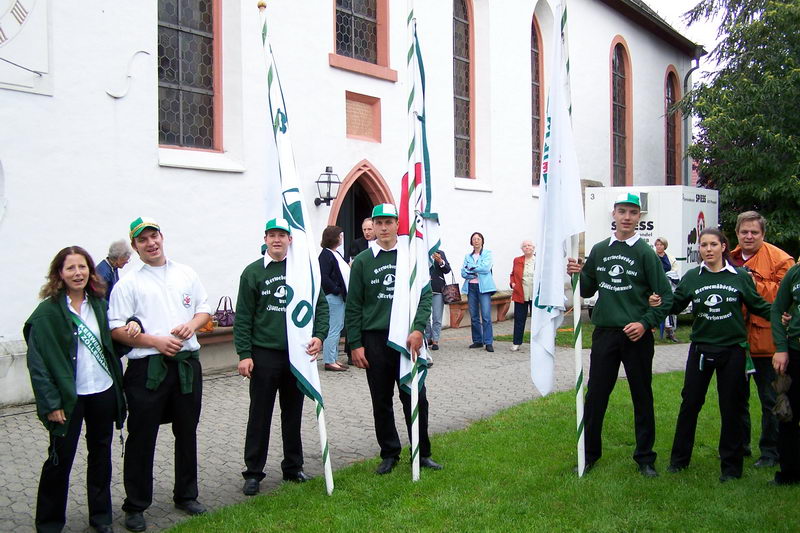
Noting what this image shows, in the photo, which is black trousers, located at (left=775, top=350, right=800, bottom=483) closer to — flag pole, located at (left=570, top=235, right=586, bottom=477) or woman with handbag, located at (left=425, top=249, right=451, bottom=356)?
flag pole, located at (left=570, top=235, right=586, bottom=477)

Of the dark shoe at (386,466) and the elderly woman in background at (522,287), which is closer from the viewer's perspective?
the dark shoe at (386,466)

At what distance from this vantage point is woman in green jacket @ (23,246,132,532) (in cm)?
477

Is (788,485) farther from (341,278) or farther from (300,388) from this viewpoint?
(341,278)

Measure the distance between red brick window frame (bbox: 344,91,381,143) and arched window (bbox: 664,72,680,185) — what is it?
50.9 feet

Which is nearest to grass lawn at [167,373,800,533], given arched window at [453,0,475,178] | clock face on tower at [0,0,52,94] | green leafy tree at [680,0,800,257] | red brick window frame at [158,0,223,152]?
clock face on tower at [0,0,52,94]

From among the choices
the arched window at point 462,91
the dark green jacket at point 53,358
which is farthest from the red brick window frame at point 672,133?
the dark green jacket at point 53,358

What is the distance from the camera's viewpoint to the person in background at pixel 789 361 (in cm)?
558

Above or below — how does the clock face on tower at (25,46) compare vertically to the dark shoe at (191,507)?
above

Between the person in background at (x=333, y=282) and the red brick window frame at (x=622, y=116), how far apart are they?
558 inches

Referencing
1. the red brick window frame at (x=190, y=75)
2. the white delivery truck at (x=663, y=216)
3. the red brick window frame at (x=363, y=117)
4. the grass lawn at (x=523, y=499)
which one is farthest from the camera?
the white delivery truck at (x=663, y=216)

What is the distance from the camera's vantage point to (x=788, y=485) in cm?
570

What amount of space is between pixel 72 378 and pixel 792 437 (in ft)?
15.8

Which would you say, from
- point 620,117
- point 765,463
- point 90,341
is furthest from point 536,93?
point 90,341

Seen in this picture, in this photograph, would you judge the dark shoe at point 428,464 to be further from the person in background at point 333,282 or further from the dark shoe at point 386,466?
the person in background at point 333,282
